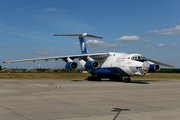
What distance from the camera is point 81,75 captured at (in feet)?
108

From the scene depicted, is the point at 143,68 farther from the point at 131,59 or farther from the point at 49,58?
the point at 49,58

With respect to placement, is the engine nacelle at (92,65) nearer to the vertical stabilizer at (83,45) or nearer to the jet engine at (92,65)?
the jet engine at (92,65)

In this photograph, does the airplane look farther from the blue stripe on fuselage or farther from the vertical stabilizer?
the vertical stabilizer

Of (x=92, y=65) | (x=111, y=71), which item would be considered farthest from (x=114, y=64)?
(x=92, y=65)

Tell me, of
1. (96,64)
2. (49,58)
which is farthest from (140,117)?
(49,58)

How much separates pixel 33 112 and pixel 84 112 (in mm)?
1514

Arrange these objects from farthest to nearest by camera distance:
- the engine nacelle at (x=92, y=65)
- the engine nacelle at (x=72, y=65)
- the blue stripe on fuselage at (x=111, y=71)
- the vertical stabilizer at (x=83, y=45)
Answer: the vertical stabilizer at (x=83, y=45), the engine nacelle at (x=72, y=65), the engine nacelle at (x=92, y=65), the blue stripe on fuselage at (x=111, y=71)

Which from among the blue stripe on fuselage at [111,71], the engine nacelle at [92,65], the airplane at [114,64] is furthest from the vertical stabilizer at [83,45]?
the engine nacelle at [92,65]

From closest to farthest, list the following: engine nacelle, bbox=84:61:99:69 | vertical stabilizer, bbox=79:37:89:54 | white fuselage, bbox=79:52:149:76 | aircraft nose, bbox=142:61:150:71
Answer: aircraft nose, bbox=142:61:150:71 → white fuselage, bbox=79:52:149:76 → engine nacelle, bbox=84:61:99:69 → vertical stabilizer, bbox=79:37:89:54

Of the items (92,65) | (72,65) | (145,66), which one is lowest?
(145,66)

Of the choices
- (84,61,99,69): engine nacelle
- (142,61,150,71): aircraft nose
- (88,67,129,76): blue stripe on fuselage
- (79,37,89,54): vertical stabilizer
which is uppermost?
(79,37,89,54): vertical stabilizer

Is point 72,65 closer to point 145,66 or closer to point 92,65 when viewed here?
point 92,65

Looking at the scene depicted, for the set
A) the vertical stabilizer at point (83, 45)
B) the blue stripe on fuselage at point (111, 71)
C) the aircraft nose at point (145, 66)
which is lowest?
the blue stripe on fuselage at point (111, 71)

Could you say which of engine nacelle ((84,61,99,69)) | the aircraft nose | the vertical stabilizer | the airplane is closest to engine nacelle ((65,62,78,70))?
the airplane
